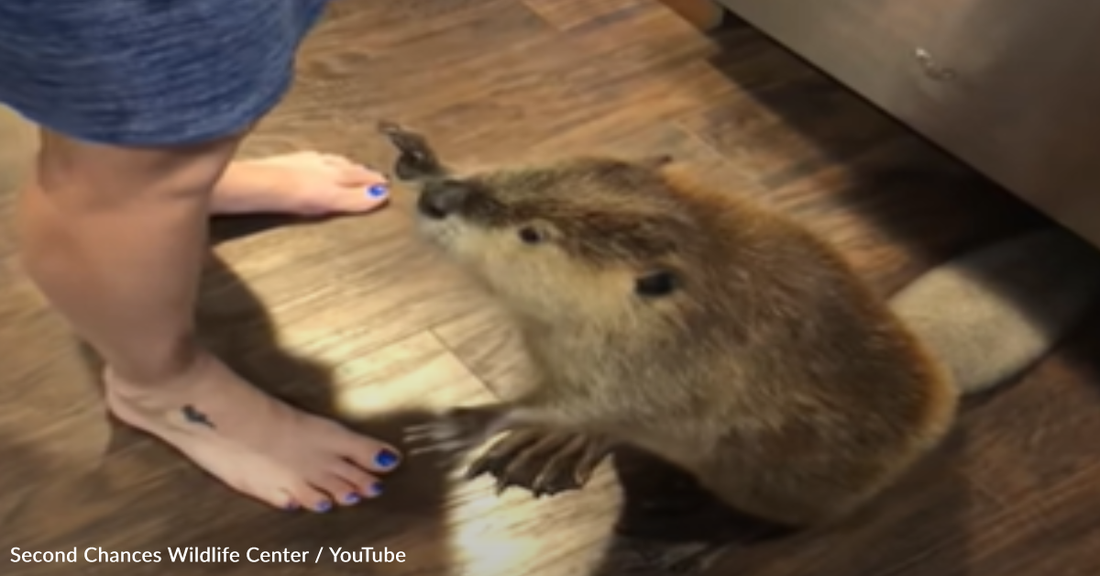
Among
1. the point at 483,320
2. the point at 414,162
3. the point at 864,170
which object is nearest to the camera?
the point at 414,162

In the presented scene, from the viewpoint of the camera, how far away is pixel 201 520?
117 cm

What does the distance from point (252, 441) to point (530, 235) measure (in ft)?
1.00

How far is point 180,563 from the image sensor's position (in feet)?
3.76

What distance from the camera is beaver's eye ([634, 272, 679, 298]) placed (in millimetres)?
1030

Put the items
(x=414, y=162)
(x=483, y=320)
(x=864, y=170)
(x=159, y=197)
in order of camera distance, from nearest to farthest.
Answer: (x=159, y=197)
(x=414, y=162)
(x=483, y=320)
(x=864, y=170)

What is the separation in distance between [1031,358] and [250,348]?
0.66 m

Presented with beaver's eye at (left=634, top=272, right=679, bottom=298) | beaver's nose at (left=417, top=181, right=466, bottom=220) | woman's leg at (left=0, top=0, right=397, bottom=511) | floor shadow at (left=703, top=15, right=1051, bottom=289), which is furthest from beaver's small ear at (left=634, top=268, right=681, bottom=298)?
floor shadow at (left=703, top=15, right=1051, bottom=289)

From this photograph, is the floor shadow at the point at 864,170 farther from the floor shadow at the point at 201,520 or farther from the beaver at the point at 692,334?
the floor shadow at the point at 201,520

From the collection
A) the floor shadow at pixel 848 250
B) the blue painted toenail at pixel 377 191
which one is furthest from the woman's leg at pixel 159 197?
the floor shadow at pixel 848 250

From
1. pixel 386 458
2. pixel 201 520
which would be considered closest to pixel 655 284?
pixel 386 458

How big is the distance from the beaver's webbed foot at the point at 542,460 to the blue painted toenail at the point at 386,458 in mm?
59

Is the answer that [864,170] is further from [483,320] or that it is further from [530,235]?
[530,235]

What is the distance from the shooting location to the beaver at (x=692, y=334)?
3.41 ft

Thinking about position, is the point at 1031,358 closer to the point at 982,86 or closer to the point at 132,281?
the point at 982,86
